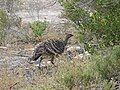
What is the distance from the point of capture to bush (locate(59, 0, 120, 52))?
24.4ft

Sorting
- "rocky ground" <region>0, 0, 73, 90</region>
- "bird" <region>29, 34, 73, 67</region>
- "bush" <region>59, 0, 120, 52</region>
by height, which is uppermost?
"bush" <region>59, 0, 120, 52</region>

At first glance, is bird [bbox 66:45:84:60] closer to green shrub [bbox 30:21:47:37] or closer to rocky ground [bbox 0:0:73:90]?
rocky ground [bbox 0:0:73:90]

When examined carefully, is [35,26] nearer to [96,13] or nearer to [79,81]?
[96,13]

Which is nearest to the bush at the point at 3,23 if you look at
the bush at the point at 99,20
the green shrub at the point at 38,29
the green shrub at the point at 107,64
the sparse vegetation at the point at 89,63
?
the green shrub at the point at 38,29

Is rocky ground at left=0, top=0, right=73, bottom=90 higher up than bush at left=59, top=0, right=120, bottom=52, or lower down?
lower down

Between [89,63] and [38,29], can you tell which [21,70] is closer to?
[89,63]

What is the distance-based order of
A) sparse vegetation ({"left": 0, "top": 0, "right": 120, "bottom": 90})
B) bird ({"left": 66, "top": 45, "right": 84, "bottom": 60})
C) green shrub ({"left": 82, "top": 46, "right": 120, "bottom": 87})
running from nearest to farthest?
1. sparse vegetation ({"left": 0, "top": 0, "right": 120, "bottom": 90})
2. green shrub ({"left": 82, "top": 46, "right": 120, "bottom": 87})
3. bird ({"left": 66, "top": 45, "right": 84, "bottom": 60})

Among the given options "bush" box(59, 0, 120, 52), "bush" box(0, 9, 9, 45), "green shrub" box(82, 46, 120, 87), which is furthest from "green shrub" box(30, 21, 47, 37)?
"green shrub" box(82, 46, 120, 87)

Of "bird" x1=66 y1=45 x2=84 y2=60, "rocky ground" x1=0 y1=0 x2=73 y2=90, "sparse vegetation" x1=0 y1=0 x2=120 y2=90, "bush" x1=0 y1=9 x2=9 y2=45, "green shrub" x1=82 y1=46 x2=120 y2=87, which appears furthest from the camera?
"bush" x1=0 y1=9 x2=9 y2=45

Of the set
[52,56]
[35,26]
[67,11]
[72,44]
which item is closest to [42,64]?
[52,56]

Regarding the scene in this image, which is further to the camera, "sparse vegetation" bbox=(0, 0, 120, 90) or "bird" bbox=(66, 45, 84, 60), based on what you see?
"bird" bbox=(66, 45, 84, 60)

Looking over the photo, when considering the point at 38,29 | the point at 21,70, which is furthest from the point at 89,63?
the point at 38,29

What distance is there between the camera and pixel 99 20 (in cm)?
761

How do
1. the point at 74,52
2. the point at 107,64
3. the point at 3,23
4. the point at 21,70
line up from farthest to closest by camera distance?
1. the point at 3,23
2. the point at 74,52
3. the point at 21,70
4. the point at 107,64
